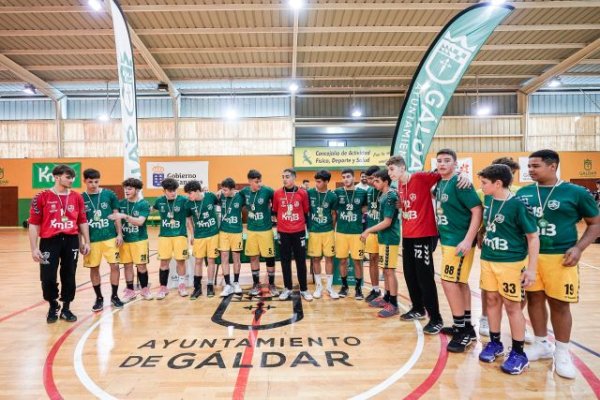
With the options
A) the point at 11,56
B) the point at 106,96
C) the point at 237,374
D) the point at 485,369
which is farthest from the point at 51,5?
the point at 485,369

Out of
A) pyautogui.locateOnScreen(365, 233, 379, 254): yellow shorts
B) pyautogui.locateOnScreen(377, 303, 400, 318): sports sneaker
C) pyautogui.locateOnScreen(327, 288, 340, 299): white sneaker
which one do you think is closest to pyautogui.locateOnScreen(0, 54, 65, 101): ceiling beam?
Result: pyautogui.locateOnScreen(327, 288, 340, 299): white sneaker

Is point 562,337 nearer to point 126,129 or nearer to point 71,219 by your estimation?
point 71,219

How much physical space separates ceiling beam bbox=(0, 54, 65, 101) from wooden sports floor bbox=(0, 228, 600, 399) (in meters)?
14.1

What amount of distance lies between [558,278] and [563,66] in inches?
664

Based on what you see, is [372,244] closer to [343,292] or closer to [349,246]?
[349,246]

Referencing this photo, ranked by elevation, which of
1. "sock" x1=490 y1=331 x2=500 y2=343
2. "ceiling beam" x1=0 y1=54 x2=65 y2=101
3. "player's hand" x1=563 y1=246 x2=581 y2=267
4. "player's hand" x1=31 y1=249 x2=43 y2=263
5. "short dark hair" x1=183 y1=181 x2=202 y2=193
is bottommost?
"sock" x1=490 y1=331 x2=500 y2=343

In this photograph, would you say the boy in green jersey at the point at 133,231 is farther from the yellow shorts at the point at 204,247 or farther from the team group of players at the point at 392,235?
the yellow shorts at the point at 204,247

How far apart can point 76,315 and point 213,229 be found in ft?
7.13

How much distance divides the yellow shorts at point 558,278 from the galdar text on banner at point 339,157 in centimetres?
1378

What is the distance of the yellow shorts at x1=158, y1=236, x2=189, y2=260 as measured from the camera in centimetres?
529

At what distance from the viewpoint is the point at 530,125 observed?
18.0 m

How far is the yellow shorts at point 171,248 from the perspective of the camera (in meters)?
5.29

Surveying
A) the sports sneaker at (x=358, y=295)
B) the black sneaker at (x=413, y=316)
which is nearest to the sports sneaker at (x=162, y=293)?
the sports sneaker at (x=358, y=295)

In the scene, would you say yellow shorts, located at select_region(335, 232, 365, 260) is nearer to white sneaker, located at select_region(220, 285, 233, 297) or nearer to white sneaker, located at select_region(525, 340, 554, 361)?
white sneaker, located at select_region(220, 285, 233, 297)
